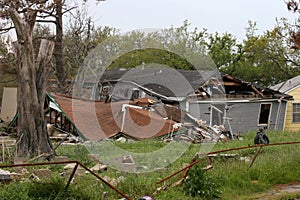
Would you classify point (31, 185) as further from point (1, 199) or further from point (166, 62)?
point (166, 62)

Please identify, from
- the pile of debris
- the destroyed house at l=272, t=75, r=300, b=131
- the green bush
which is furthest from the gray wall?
the green bush

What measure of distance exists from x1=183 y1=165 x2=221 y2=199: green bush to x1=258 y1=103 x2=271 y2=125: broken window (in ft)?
62.8

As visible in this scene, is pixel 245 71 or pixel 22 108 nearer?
pixel 22 108

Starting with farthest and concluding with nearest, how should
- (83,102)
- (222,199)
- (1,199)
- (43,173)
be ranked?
(83,102), (43,173), (222,199), (1,199)

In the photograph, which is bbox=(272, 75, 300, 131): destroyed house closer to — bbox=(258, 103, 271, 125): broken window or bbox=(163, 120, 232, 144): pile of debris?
bbox=(258, 103, 271, 125): broken window

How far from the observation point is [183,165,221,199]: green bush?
811cm

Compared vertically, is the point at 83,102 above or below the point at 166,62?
below

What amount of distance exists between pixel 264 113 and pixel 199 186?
64.6ft

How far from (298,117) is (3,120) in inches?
731

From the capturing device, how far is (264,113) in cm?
2695

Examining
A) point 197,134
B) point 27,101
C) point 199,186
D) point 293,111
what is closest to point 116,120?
point 197,134

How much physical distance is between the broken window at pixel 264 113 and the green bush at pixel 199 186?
62.8 ft

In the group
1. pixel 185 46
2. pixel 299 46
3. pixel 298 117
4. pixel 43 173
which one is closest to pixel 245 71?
pixel 298 117

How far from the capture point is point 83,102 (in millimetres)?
22125
